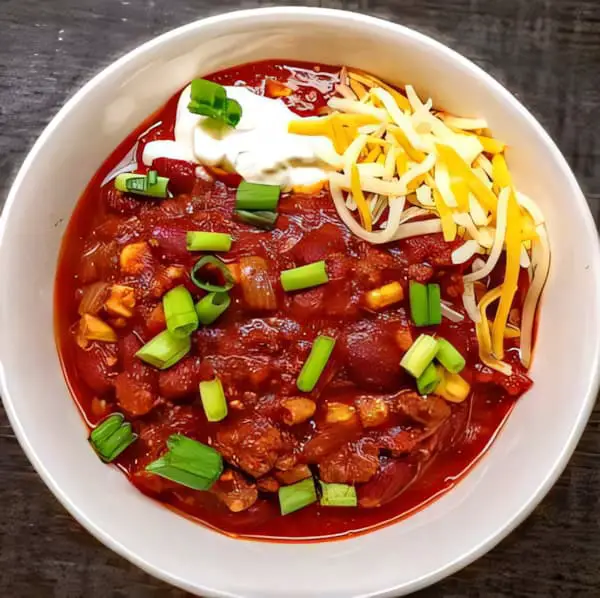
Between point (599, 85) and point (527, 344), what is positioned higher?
point (599, 85)

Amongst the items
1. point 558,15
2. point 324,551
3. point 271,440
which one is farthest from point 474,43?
point 324,551

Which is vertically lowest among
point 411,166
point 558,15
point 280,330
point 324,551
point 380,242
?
point 324,551

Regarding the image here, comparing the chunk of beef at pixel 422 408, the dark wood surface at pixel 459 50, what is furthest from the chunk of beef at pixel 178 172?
the chunk of beef at pixel 422 408

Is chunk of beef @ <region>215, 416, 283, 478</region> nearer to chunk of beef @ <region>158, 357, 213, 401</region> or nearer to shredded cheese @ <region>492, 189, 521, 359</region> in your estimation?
chunk of beef @ <region>158, 357, 213, 401</region>

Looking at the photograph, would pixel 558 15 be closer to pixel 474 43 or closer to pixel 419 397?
pixel 474 43

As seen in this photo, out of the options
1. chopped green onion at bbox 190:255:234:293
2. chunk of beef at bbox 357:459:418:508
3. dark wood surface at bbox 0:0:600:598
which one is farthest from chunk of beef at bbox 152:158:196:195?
chunk of beef at bbox 357:459:418:508

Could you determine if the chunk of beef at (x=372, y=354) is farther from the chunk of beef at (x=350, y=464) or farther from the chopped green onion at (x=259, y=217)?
the chopped green onion at (x=259, y=217)

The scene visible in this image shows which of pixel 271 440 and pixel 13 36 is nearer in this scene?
pixel 271 440
